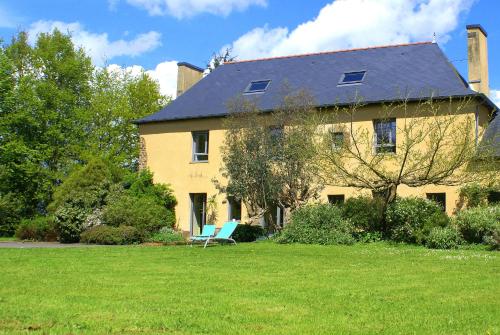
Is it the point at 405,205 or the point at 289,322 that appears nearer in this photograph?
the point at 289,322

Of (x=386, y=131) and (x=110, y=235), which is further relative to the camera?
(x=386, y=131)

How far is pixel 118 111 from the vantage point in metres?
38.1

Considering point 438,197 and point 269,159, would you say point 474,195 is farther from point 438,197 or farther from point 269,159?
point 269,159

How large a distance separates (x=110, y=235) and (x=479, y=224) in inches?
481

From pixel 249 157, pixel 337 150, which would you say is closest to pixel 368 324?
pixel 337 150

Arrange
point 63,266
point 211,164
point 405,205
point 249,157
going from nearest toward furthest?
point 63,266, point 405,205, point 249,157, point 211,164

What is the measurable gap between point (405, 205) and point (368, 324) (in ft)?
44.1

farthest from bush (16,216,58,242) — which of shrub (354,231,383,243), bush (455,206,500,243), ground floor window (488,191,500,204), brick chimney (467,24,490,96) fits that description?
brick chimney (467,24,490,96)

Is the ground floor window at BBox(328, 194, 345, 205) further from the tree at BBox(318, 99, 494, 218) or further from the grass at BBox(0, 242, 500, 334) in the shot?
the grass at BBox(0, 242, 500, 334)

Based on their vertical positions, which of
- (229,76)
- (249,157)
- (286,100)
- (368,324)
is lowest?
(368,324)

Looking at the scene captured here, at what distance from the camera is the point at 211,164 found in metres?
26.3

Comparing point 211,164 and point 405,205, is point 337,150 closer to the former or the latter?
point 405,205

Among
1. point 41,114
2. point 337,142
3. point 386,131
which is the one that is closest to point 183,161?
point 386,131

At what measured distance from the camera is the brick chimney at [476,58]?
76.7 ft
